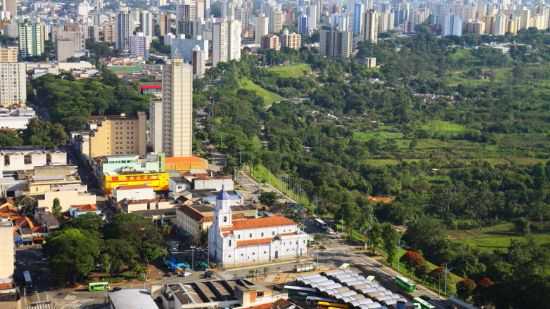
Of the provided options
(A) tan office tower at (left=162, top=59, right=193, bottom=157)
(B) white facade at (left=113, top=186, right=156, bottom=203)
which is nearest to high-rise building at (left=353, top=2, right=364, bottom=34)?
(A) tan office tower at (left=162, top=59, right=193, bottom=157)

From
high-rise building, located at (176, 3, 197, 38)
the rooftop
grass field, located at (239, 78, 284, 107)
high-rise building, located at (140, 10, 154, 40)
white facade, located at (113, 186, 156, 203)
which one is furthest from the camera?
high-rise building, located at (140, 10, 154, 40)

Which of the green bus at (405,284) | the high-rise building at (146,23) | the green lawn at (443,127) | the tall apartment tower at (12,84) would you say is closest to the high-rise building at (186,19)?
the high-rise building at (146,23)

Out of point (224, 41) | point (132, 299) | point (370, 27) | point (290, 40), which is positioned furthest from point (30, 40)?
point (132, 299)

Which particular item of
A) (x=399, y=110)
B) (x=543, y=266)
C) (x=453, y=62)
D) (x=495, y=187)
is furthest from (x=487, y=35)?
(x=543, y=266)

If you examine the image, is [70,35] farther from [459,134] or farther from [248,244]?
[248,244]

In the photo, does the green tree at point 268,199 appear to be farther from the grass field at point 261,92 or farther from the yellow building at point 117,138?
the grass field at point 261,92

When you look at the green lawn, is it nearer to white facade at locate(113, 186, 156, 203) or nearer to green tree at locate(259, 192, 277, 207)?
green tree at locate(259, 192, 277, 207)

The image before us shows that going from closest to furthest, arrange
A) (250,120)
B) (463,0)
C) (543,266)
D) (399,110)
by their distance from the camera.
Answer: (543,266)
(250,120)
(399,110)
(463,0)
